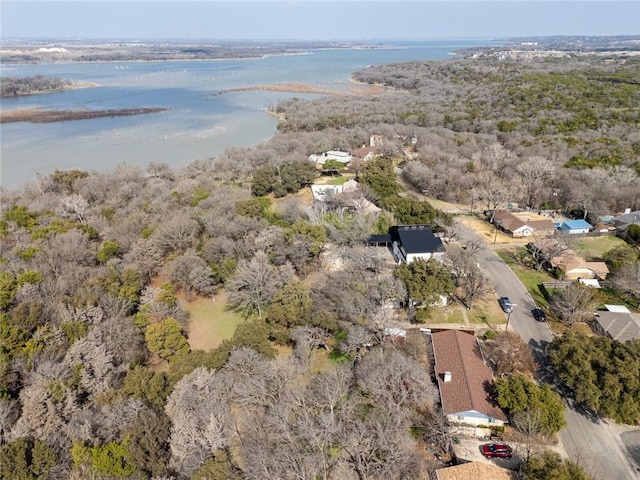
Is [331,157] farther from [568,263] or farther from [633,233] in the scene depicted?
[633,233]

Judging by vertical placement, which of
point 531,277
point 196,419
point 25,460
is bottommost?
point 531,277

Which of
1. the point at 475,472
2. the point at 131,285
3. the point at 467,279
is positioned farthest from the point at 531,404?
the point at 131,285

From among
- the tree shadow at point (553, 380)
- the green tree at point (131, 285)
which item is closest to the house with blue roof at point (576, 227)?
the tree shadow at point (553, 380)

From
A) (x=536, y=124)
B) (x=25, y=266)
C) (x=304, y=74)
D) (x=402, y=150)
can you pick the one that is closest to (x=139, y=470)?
(x=25, y=266)

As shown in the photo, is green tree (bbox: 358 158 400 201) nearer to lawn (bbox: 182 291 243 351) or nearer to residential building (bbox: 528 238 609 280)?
residential building (bbox: 528 238 609 280)

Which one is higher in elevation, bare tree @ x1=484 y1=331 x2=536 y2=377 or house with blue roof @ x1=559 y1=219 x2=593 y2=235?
bare tree @ x1=484 y1=331 x2=536 y2=377

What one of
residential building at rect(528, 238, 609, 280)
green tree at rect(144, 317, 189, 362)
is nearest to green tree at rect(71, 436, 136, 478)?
green tree at rect(144, 317, 189, 362)

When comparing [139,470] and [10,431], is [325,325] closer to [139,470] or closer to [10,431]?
[139,470]
